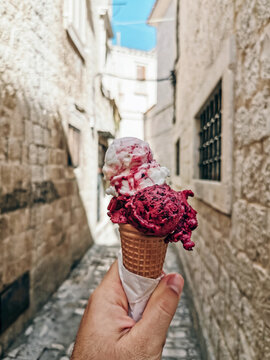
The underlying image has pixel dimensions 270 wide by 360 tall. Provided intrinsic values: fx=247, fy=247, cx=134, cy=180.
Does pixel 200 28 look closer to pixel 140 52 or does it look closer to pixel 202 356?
pixel 202 356

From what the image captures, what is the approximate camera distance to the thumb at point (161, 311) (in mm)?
1084

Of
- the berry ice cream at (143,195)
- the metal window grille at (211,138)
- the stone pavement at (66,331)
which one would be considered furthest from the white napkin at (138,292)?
the stone pavement at (66,331)

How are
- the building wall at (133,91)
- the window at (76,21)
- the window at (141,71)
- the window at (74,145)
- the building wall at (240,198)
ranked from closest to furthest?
the building wall at (240,198), the window at (76,21), the window at (74,145), the building wall at (133,91), the window at (141,71)

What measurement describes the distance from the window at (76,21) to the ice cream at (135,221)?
16.7ft

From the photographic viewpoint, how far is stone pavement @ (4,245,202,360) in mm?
Answer: 3291

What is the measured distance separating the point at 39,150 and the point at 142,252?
11.1 ft

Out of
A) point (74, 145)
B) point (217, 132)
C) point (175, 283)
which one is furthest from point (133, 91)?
point (175, 283)

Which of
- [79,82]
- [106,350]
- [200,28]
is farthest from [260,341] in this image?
[79,82]

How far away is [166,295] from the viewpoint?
1131 millimetres

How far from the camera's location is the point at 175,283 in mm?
1156

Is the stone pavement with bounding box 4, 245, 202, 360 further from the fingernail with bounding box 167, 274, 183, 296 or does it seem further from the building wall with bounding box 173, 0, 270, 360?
the fingernail with bounding box 167, 274, 183, 296

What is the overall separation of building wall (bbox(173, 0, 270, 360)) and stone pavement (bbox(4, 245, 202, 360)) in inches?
22.7

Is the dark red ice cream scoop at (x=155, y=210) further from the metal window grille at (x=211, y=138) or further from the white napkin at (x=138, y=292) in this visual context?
the metal window grille at (x=211, y=138)

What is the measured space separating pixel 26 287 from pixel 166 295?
330cm
